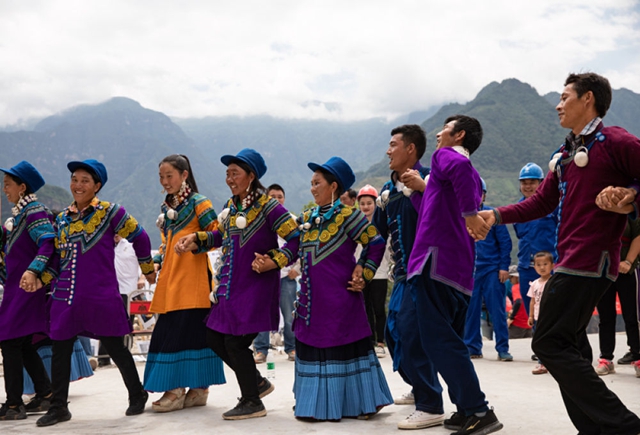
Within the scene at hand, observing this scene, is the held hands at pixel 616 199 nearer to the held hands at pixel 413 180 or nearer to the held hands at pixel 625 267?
the held hands at pixel 413 180

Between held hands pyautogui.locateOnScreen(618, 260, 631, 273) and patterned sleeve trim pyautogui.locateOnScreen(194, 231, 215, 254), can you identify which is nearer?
patterned sleeve trim pyautogui.locateOnScreen(194, 231, 215, 254)

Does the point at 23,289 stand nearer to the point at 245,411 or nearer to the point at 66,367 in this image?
the point at 66,367

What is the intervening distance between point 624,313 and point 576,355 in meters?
4.07

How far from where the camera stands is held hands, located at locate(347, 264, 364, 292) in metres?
4.82

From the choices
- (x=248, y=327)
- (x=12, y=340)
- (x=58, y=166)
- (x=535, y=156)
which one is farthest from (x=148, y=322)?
(x=58, y=166)

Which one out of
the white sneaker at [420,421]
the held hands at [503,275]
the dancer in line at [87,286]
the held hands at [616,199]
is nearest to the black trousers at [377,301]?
the held hands at [503,275]

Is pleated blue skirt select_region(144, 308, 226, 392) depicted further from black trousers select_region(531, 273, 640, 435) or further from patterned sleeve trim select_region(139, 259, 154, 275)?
black trousers select_region(531, 273, 640, 435)

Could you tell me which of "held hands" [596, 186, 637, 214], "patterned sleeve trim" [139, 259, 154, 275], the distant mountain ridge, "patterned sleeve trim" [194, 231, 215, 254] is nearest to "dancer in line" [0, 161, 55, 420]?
"patterned sleeve trim" [139, 259, 154, 275]

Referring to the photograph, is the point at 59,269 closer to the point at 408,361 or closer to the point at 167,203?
the point at 167,203

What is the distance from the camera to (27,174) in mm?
5672

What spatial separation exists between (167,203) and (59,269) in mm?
996

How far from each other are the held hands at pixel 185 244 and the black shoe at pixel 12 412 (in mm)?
1819

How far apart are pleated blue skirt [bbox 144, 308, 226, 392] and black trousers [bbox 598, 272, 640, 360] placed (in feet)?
13.1

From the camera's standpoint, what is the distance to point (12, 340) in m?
5.44
